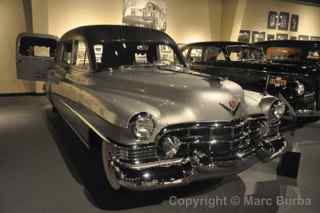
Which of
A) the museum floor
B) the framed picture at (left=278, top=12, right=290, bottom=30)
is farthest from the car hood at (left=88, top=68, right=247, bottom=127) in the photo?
the framed picture at (left=278, top=12, right=290, bottom=30)

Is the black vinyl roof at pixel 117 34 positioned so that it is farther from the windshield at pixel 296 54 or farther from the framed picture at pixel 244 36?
the framed picture at pixel 244 36

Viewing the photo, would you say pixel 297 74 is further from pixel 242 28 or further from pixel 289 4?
pixel 289 4

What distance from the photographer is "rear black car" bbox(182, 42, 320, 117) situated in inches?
187

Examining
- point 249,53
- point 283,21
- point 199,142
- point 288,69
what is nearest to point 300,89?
point 288,69

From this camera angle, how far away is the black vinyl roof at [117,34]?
3242mm

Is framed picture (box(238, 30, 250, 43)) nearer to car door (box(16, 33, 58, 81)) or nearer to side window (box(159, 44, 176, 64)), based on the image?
side window (box(159, 44, 176, 64))

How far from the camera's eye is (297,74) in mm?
4820

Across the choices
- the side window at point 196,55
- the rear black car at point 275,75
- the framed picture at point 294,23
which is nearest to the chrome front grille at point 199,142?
the rear black car at point 275,75

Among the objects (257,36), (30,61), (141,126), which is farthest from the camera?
(257,36)

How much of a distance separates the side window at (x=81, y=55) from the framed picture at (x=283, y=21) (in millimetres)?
11132

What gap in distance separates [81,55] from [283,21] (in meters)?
11.4

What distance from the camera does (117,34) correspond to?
10.9 feet

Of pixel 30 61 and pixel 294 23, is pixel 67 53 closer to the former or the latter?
pixel 30 61

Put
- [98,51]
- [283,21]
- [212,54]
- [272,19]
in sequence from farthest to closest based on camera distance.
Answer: [283,21] → [272,19] → [212,54] → [98,51]
